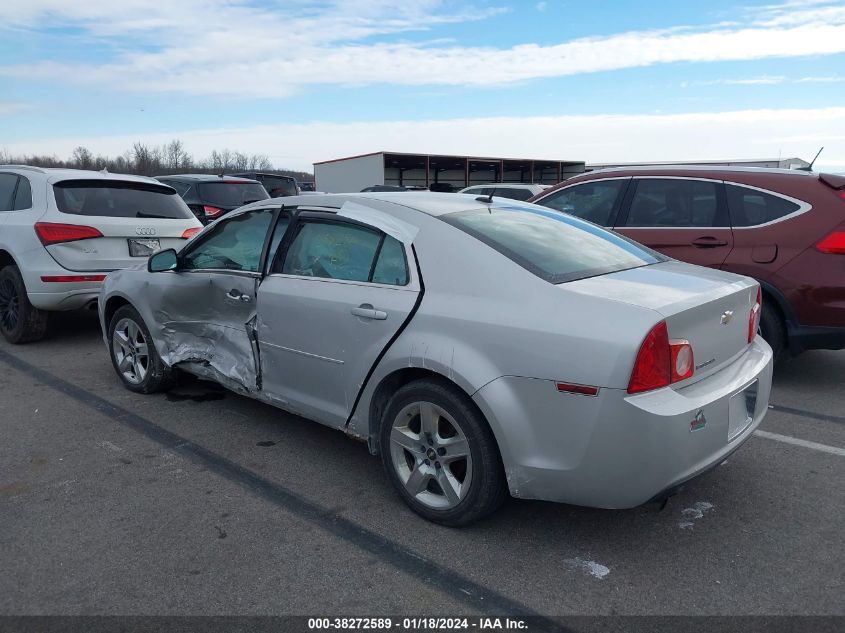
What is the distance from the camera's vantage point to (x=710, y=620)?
2.43m

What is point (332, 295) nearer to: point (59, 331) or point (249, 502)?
point (249, 502)

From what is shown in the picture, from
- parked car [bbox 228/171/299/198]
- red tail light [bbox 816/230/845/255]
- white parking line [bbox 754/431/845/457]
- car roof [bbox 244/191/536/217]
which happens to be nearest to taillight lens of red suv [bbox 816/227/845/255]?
red tail light [bbox 816/230/845/255]

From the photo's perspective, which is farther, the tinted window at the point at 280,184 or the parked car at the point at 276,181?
the parked car at the point at 276,181

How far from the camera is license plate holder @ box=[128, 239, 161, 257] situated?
6.48 metres

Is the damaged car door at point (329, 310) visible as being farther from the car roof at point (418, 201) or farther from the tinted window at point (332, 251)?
the car roof at point (418, 201)

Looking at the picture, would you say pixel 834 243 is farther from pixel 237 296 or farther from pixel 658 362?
pixel 237 296

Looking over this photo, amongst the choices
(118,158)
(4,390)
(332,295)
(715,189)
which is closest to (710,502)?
(332,295)

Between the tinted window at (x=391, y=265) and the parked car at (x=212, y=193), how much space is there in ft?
25.6

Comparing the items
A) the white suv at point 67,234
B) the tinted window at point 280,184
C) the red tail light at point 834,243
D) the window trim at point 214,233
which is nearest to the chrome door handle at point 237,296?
the window trim at point 214,233

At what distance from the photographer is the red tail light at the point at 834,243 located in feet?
15.8

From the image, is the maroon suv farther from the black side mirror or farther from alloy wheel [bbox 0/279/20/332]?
alloy wheel [bbox 0/279/20/332]

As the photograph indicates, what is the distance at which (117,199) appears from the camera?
6582 mm

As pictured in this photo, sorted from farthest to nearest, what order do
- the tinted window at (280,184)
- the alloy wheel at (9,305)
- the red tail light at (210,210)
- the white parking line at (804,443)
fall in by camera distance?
the tinted window at (280,184) < the red tail light at (210,210) < the alloy wheel at (9,305) < the white parking line at (804,443)

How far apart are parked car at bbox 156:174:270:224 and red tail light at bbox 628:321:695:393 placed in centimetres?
906
